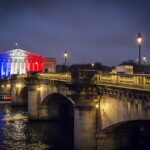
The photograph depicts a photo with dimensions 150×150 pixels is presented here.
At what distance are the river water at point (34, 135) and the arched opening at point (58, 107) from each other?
2580 mm

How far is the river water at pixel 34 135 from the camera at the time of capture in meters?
41.1

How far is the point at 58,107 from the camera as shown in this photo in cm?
6259

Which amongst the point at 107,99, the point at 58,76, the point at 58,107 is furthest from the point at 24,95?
the point at 107,99

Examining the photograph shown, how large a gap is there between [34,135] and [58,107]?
15.0 m

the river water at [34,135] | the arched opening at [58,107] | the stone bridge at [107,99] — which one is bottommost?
the river water at [34,135]

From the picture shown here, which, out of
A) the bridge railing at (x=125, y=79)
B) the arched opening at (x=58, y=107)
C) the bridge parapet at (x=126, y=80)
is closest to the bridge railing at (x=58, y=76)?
the arched opening at (x=58, y=107)

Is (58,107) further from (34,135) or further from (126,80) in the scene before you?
(126,80)

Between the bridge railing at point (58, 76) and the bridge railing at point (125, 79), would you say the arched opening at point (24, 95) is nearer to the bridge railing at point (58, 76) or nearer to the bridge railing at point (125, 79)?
the bridge railing at point (58, 76)

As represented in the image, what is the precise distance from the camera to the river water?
135ft

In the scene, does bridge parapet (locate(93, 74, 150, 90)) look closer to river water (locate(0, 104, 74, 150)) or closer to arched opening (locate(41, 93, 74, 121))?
river water (locate(0, 104, 74, 150))

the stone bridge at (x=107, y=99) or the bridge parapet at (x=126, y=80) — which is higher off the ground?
the bridge parapet at (x=126, y=80)

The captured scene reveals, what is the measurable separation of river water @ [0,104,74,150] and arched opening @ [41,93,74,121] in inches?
102

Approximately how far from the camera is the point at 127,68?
43.8m

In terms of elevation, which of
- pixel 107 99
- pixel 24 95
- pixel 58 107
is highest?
pixel 107 99
